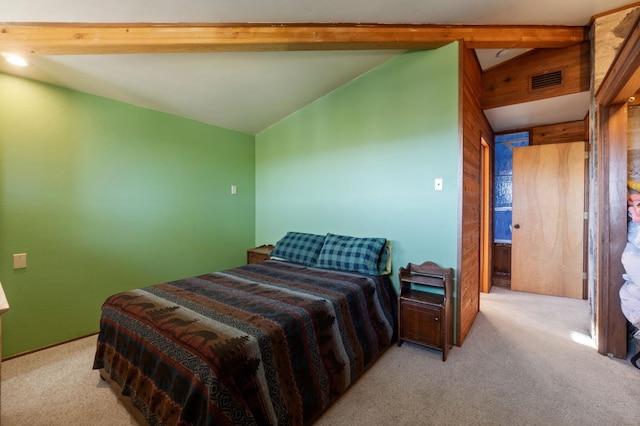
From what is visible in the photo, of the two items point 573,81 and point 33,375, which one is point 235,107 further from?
point 573,81

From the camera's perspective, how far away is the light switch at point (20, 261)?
2.22m

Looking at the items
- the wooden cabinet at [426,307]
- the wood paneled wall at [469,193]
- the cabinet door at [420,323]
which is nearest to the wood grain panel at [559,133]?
the wood paneled wall at [469,193]

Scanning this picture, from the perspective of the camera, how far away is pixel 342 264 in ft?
8.65

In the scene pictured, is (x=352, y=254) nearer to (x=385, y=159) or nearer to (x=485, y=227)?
(x=385, y=159)

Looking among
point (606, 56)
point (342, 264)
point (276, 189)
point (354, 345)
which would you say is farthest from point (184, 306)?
point (606, 56)

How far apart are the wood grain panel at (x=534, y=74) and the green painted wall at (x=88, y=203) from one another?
342 centimetres

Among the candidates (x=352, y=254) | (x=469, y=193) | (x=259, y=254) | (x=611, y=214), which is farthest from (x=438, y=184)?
(x=259, y=254)

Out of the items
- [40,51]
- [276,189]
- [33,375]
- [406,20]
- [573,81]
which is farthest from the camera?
[276,189]

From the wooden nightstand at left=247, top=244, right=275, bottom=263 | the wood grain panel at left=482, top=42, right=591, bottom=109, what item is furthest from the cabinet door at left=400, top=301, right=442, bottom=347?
the wood grain panel at left=482, top=42, right=591, bottom=109

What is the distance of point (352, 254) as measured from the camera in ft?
8.60

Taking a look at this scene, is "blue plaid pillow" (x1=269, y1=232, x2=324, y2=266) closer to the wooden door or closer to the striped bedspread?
the striped bedspread

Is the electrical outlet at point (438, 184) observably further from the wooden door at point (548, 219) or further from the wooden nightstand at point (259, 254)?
the wooden door at point (548, 219)

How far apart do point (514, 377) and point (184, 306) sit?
2339 millimetres

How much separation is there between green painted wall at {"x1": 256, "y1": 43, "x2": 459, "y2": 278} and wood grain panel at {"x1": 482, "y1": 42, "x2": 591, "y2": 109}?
1075 millimetres
